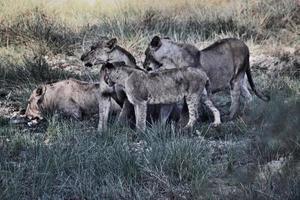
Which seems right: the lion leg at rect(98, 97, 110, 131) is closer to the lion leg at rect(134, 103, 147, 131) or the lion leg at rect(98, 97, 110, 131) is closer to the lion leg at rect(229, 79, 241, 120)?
the lion leg at rect(134, 103, 147, 131)

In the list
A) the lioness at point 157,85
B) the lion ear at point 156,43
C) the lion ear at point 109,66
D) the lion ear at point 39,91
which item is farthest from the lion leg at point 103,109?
the lion ear at point 39,91

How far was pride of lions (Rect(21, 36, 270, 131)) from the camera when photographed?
10.5 metres

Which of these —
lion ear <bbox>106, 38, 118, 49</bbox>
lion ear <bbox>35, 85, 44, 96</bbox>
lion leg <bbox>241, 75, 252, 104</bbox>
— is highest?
lion ear <bbox>106, 38, 118, 49</bbox>

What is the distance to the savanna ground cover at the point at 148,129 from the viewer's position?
716 centimetres

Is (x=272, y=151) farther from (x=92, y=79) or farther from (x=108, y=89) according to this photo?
(x=92, y=79)

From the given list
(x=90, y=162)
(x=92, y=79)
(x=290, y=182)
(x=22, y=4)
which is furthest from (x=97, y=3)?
(x=290, y=182)

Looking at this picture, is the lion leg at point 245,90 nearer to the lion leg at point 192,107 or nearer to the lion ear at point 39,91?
the lion leg at point 192,107

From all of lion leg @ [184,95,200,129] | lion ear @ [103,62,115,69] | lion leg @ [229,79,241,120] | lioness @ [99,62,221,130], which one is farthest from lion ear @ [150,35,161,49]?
lion leg @ [229,79,241,120]

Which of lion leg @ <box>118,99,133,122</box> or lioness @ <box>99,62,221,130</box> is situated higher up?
lioness @ <box>99,62,221,130</box>

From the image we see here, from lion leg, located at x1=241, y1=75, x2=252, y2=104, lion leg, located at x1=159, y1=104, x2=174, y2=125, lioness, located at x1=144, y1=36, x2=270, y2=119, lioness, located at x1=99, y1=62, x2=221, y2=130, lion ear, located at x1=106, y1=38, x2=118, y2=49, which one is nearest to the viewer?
lioness, located at x1=99, y1=62, x2=221, y2=130

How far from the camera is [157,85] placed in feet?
34.2

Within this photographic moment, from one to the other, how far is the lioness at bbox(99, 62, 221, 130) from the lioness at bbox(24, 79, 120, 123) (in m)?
1.40

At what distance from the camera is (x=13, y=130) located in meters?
10.1

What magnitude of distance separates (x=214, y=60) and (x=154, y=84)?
147cm
